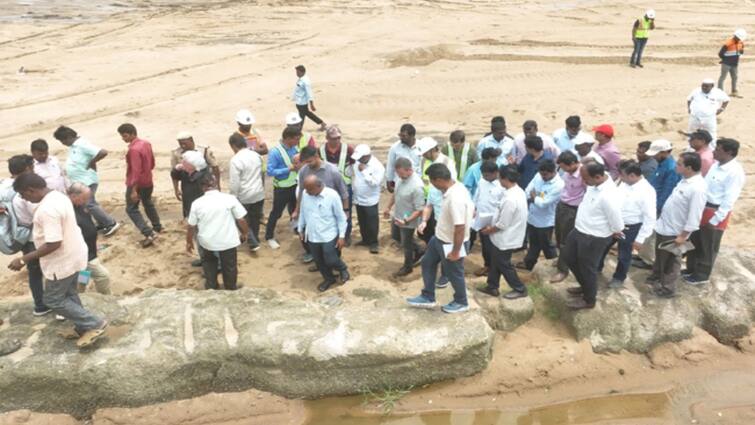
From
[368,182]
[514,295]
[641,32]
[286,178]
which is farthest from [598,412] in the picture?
[641,32]

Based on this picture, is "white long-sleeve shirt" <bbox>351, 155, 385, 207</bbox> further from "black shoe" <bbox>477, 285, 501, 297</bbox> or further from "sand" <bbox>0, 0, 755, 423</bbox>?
"black shoe" <bbox>477, 285, 501, 297</bbox>

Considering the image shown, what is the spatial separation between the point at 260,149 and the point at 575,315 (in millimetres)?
4231

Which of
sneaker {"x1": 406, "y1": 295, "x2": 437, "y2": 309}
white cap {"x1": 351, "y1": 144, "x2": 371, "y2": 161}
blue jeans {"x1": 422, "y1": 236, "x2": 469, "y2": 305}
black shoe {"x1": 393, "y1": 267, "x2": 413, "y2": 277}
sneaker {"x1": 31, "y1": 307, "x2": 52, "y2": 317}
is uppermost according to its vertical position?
white cap {"x1": 351, "y1": 144, "x2": 371, "y2": 161}

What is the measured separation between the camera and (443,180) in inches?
191

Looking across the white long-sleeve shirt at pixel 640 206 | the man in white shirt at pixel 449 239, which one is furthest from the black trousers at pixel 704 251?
the man in white shirt at pixel 449 239

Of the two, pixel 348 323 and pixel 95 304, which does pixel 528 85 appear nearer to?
pixel 348 323

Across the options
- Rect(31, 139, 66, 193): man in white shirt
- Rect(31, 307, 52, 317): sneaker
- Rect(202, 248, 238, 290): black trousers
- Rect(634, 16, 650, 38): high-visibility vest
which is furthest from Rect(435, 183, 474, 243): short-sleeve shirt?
Rect(634, 16, 650, 38): high-visibility vest

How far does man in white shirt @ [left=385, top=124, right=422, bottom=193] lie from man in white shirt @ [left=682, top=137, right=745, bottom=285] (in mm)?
2885

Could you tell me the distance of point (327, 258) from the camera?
247 inches

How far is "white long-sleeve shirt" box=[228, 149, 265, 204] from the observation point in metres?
6.75

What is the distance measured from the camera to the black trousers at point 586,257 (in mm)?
5102

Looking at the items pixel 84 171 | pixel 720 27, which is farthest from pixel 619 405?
pixel 720 27

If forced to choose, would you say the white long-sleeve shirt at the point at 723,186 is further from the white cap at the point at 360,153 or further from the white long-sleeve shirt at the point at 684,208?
the white cap at the point at 360,153

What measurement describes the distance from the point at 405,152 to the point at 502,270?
193 cm
